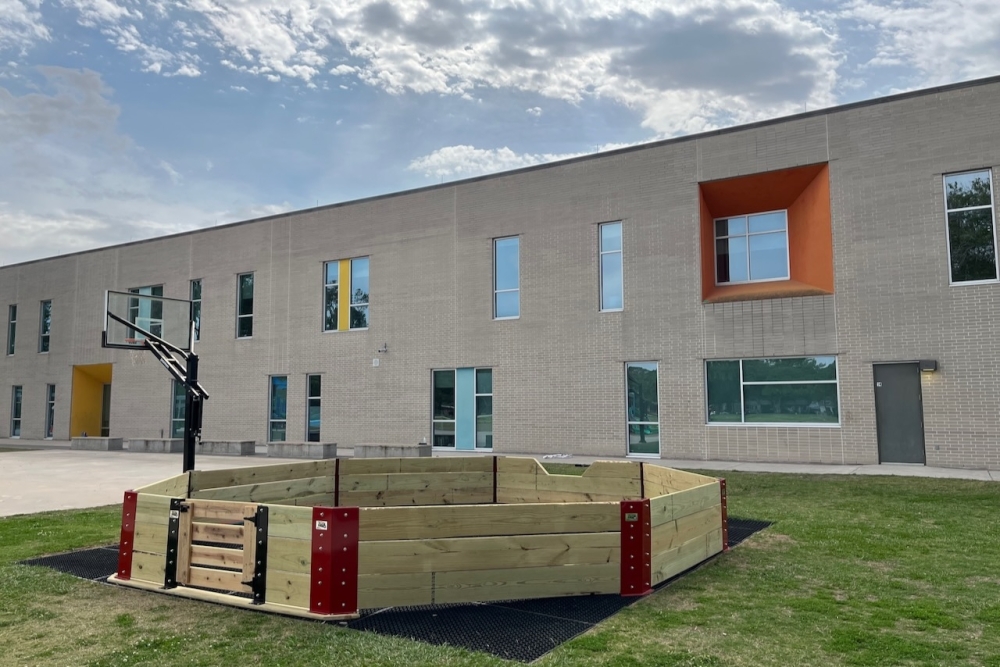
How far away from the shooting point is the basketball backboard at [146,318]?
1852 cm

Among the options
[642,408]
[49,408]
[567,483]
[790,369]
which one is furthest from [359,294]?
[49,408]

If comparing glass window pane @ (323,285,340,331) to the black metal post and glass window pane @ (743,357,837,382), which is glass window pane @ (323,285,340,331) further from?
glass window pane @ (743,357,837,382)

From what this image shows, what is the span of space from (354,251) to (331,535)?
2137cm

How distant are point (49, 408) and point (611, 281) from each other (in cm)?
3005

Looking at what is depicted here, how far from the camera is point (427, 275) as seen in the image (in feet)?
80.2

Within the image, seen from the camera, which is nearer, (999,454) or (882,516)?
(882,516)

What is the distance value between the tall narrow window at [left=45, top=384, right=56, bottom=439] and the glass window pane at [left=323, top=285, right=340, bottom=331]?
1814 centimetres

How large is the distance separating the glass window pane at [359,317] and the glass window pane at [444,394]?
370cm

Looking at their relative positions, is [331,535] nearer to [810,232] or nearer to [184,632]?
[184,632]

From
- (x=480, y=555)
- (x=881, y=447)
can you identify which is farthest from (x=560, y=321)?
(x=480, y=555)

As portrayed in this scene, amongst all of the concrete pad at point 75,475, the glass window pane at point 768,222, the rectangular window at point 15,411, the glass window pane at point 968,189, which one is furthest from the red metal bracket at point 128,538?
the rectangular window at point 15,411

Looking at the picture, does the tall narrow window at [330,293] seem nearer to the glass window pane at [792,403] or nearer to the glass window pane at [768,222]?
the glass window pane at [768,222]

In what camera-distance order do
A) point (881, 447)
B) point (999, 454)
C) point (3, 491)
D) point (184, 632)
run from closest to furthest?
point (184, 632), point (3, 491), point (999, 454), point (881, 447)

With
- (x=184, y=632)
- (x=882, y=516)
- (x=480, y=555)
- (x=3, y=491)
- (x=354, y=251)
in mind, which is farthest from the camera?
(x=354, y=251)
